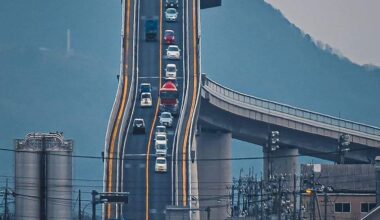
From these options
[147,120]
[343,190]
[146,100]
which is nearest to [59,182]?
[147,120]

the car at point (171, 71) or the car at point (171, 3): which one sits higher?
the car at point (171, 3)

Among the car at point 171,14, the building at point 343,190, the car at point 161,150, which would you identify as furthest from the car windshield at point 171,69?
the building at point 343,190

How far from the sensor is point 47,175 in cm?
13350

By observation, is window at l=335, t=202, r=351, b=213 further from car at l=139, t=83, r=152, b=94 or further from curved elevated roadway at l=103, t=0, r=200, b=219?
car at l=139, t=83, r=152, b=94

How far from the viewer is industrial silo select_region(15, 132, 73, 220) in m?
134

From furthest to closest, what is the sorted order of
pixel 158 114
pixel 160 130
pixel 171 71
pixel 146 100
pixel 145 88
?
pixel 171 71 < pixel 145 88 < pixel 146 100 < pixel 158 114 < pixel 160 130

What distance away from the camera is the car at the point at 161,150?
165m

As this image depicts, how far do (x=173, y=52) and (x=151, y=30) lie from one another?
5849 mm

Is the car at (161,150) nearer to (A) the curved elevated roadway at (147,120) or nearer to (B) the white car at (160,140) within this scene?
(B) the white car at (160,140)

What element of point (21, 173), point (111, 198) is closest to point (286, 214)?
point (111, 198)

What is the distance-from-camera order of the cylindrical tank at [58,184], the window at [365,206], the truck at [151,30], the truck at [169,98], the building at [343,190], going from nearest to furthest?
the cylindrical tank at [58,184] < the building at [343,190] < the window at [365,206] < the truck at [169,98] < the truck at [151,30]

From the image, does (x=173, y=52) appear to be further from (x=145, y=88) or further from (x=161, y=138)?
(x=161, y=138)

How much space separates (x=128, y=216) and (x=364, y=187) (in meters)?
28.9

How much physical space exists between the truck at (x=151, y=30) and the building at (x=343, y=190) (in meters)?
22.9
